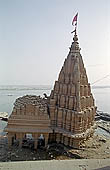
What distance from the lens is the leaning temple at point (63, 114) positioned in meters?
8.67

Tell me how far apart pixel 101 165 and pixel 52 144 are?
3.03 meters

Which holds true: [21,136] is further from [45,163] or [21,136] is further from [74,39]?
[74,39]

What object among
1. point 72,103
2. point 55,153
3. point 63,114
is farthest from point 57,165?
point 72,103

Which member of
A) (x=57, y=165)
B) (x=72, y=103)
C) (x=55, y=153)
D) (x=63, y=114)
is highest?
(x=72, y=103)

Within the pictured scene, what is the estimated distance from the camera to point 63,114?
908 cm

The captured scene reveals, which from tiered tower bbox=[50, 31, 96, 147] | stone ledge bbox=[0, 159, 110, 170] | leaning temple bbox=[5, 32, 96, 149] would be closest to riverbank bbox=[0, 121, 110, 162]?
leaning temple bbox=[5, 32, 96, 149]

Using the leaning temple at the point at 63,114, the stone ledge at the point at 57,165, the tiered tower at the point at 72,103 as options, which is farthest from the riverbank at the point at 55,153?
the stone ledge at the point at 57,165

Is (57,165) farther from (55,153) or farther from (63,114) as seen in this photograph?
(63,114)

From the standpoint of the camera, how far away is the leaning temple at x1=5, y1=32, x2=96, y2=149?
341 inches

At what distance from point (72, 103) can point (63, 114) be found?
0.77m

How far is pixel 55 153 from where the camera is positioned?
8.30 m

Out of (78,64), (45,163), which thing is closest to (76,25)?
(78,64)

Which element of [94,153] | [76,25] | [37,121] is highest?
[76,25]

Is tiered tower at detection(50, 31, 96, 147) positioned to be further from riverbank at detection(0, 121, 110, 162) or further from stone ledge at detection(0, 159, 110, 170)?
stone ledge at detection(0, 159, 110, 170)
